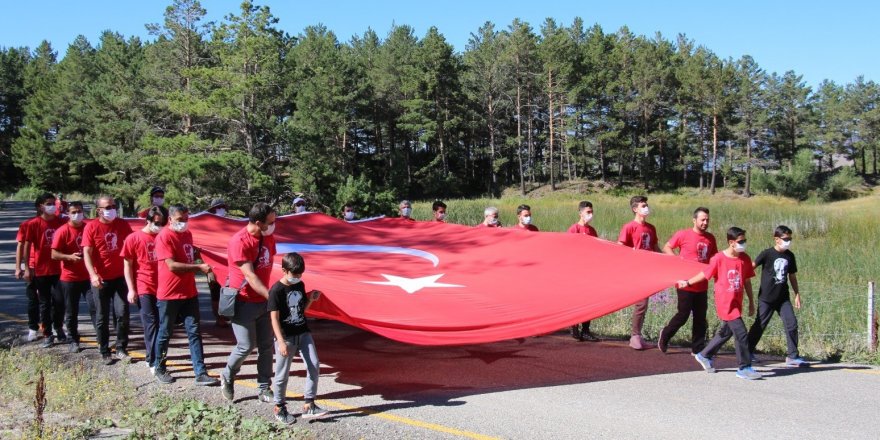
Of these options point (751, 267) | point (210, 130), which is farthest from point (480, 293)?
point (210, 130)

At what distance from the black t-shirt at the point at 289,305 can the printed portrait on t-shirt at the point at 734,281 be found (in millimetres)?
4252

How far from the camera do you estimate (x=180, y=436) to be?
5277 millimetres

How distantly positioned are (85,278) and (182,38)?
33.5 m

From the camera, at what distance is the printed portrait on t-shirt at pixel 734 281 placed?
281 inches

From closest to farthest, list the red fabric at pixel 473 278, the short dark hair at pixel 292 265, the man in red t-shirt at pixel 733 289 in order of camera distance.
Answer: the short dark hair at pixel 292 265 → the red fabric at pixel 473 278 → the man in red t-shirt at pixel 733 289

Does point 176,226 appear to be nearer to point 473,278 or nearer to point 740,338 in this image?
point 473,278

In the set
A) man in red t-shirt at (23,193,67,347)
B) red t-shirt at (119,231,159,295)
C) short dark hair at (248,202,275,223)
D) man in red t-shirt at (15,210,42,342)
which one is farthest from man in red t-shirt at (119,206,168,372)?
man in red t-shirt at (15,210,42,342)

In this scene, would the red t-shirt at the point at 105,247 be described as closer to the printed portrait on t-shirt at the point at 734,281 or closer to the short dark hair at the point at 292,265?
the short dark hair at the point at 292,265

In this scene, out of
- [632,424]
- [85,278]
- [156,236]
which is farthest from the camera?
[85,278]

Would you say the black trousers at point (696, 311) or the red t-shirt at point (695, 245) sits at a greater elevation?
the red t-shirt at point (695, 245)

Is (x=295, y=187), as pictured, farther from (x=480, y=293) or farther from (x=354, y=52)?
(x=354, y=52)

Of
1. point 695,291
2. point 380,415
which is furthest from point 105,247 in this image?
point 695,291

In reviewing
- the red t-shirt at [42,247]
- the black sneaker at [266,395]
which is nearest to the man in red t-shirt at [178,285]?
the black sneaker at [266,395]

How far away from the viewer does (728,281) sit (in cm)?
715
